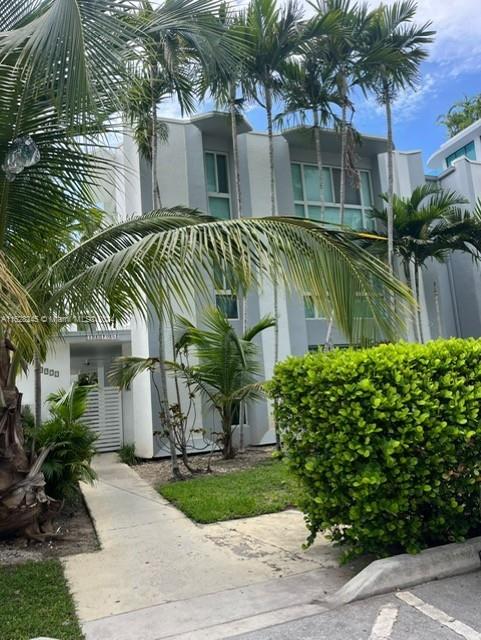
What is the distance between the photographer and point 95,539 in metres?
6.44

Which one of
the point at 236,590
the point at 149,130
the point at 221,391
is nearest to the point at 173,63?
the point at 149,130

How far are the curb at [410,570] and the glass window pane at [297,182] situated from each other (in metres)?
12.3

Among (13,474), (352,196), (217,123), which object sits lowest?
(13,474)

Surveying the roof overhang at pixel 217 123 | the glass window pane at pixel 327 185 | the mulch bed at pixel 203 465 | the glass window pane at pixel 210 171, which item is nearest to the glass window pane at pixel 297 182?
the glass window pane at pixel 327 185

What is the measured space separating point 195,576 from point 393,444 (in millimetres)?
2311

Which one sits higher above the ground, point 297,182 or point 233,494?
point 297,182

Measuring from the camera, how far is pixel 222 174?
48.5ft

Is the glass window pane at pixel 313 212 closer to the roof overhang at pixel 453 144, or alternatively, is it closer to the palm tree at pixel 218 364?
the palm tree at pixel 218 364

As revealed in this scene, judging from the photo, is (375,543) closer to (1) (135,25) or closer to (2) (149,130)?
(1) (135,25)

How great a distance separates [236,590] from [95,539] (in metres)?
2.72

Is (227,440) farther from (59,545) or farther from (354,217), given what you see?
(354,217)

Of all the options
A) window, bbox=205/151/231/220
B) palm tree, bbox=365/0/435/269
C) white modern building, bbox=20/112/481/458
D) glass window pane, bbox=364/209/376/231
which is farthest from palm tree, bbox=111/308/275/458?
glass window pane, bbox=364/209/376/231

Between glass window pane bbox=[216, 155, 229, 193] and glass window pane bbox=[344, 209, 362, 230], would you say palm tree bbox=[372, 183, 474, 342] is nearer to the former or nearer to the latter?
glass window pane bbox=[344, 209, 362, 230]

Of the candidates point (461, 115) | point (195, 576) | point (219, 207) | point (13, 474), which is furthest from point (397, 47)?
point (461, 115)
